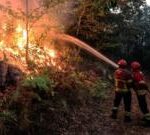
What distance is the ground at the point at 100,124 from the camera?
437 inches

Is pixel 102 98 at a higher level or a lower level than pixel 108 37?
lower

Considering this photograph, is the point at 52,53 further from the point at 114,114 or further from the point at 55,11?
the point at 114,114

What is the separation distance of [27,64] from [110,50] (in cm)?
698

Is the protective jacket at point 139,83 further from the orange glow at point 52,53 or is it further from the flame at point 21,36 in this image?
the orange glow at point 52,53

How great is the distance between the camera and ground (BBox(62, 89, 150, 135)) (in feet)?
36.4

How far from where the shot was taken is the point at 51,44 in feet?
50.0

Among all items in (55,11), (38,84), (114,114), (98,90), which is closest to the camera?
(38,84)

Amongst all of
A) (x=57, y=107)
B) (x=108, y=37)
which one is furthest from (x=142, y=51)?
(x=57, y=107)

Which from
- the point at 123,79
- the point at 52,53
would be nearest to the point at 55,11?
the point at 52,53

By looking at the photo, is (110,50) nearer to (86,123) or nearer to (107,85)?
(107,85)

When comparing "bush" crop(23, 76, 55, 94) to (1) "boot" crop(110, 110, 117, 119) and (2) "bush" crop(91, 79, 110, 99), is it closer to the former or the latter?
(1) "boot" crop(110, 110, 117, 119)

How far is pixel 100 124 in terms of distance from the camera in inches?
457

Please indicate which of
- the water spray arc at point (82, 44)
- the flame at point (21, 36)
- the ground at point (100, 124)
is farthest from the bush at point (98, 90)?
the flame at point (21, 36)

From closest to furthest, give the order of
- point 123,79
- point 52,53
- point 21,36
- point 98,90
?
point 123,79 < point 21,36 < point 98,90 < point 52,53
